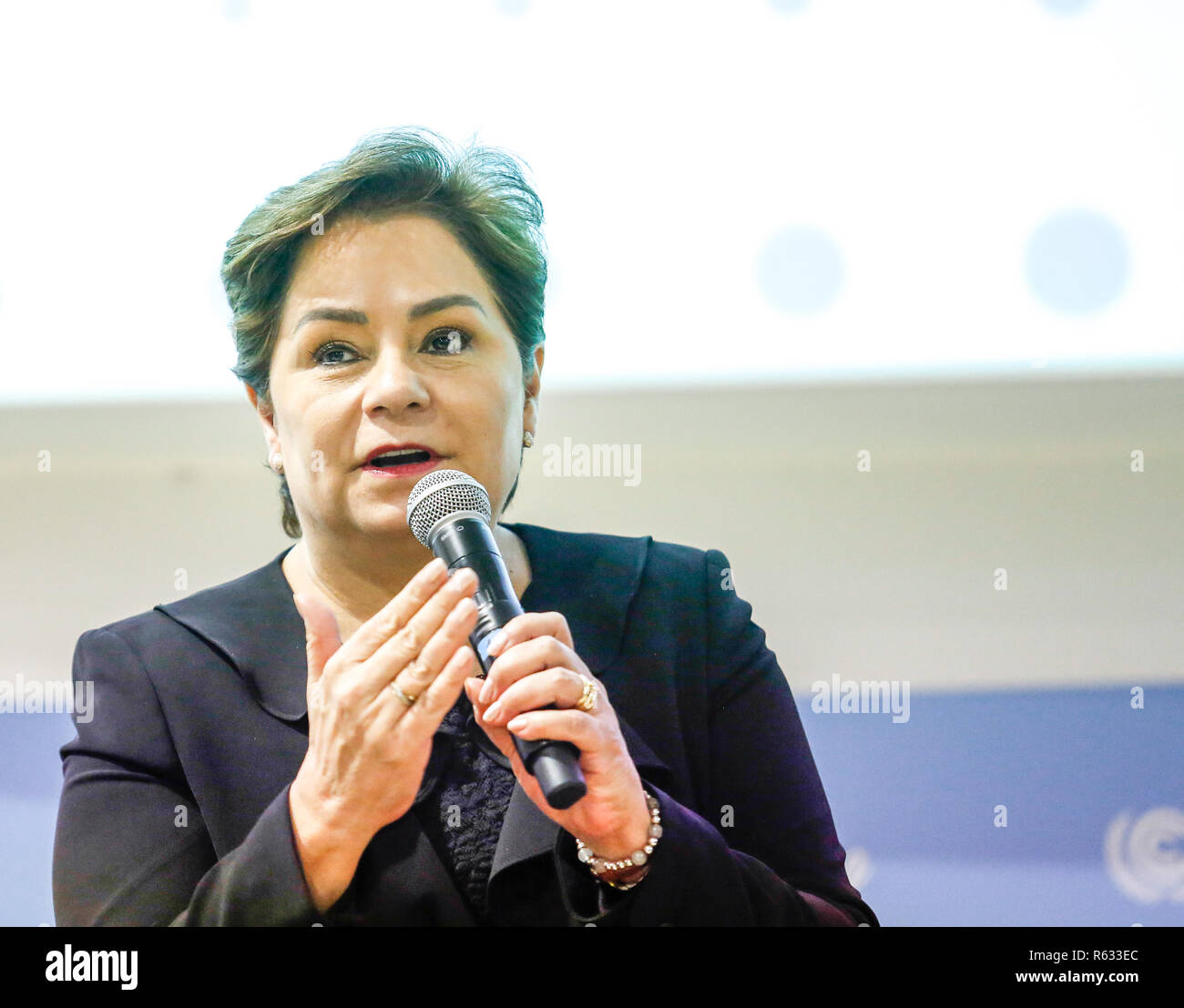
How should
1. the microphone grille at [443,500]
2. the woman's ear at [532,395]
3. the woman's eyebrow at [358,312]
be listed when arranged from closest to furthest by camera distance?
the microphone grille at [443,500] < the woman's eyebrow at [358,312] < the woman's ear at [532,395]

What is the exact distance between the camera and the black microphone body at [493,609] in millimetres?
1087

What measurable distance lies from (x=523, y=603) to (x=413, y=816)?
1.13 ft

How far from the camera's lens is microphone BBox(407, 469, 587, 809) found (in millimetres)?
1100

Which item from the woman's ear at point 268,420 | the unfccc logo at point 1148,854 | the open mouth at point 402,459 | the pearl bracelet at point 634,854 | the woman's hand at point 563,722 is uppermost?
the woman's ear at point 268,420

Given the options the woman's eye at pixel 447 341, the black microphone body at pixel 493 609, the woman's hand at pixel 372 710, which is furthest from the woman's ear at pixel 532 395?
the woman's hand at pixel 372 710

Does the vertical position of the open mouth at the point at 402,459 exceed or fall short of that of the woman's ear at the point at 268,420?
it falls short

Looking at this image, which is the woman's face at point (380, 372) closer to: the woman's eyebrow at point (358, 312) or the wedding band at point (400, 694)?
the woman's eyebrow at point (358, 312)

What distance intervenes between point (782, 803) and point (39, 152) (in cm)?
160

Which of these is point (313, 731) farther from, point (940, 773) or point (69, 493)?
point (940, 773)

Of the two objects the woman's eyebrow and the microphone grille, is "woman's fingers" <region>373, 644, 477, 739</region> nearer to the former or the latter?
the microphone grille

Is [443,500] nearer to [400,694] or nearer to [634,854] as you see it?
[400,694]

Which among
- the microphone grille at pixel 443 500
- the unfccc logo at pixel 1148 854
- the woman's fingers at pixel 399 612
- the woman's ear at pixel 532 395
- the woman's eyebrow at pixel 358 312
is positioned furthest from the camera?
the unfccc logo at pixel 1148 854

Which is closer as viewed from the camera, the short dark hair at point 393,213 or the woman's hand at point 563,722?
the woman's hand at point 563,722
